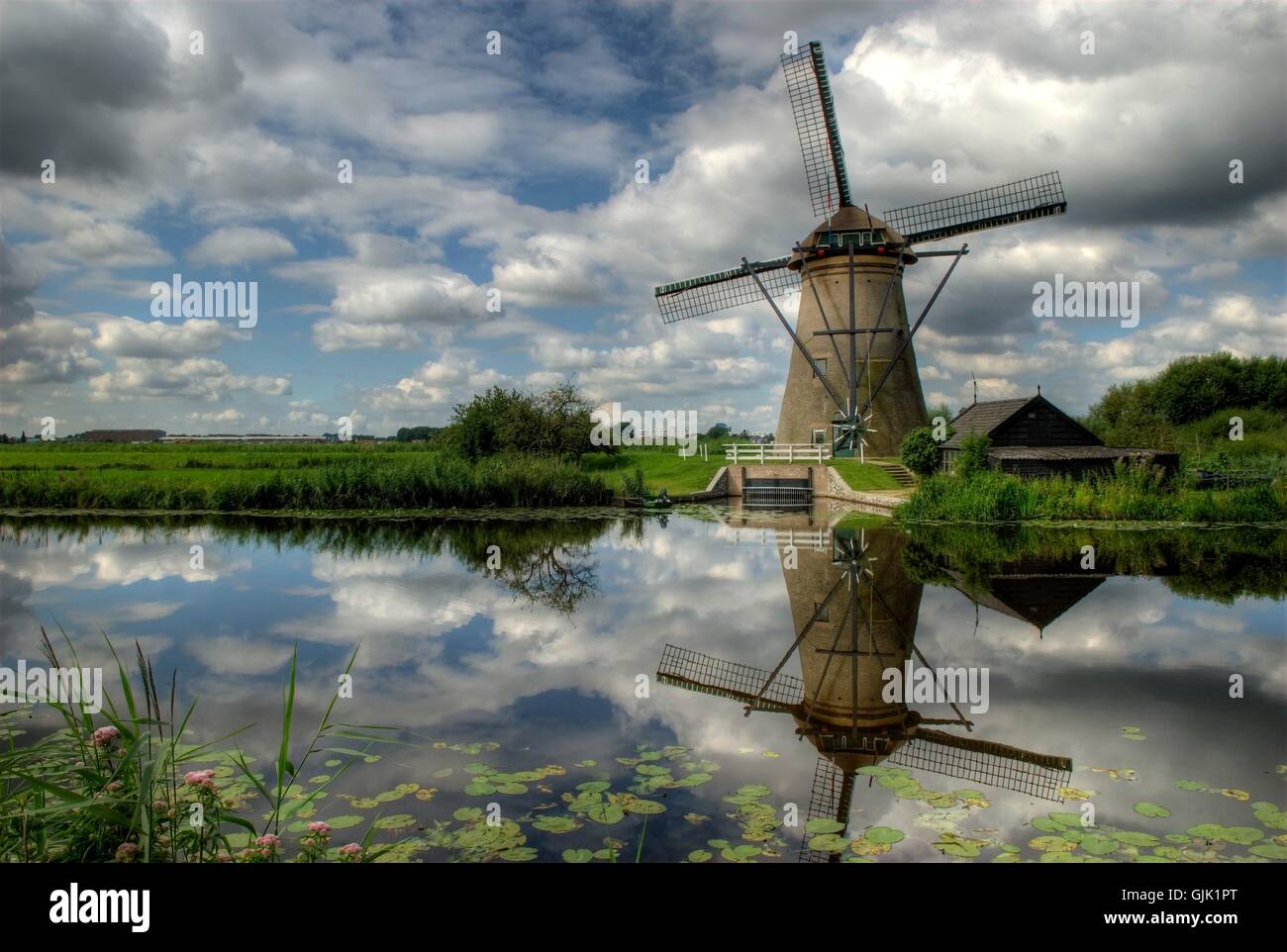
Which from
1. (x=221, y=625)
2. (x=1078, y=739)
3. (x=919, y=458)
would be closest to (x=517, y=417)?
(x=919, y=458)

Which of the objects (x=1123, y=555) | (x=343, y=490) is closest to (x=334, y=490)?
(x=343, y=490)

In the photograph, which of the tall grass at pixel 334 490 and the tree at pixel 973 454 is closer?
the tree at pixel 973 454

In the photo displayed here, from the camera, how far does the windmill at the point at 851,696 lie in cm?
459

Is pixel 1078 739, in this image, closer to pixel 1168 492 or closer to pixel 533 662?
pixel 533 662

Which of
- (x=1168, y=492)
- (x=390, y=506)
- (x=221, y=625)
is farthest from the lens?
(x=390, y=506)

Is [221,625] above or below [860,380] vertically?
below

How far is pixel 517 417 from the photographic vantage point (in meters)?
29.7

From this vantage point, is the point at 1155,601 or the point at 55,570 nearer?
the point at 1155,601

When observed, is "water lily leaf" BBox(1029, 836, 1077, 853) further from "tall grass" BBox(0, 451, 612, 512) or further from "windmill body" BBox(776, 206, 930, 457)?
"windmill body" BBox(776, 206, 930, 457)

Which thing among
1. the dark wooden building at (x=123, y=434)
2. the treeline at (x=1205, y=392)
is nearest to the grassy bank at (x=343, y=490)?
the treeline at (x=1205, y=392)

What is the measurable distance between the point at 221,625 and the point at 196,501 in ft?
47.3

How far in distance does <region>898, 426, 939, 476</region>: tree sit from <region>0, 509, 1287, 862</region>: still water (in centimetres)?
887

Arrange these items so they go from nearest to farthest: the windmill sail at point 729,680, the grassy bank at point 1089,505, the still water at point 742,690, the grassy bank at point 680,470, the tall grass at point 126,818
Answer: the tall grass at point 126,818 < the still water at point 742,690 < the windmill sail at point 729,680 < the grassy bank at point 1089,505 < the grassy bank at point 680,470

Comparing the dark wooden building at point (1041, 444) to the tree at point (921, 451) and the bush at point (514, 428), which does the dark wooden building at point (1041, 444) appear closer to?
the tree at point (921, 451)
